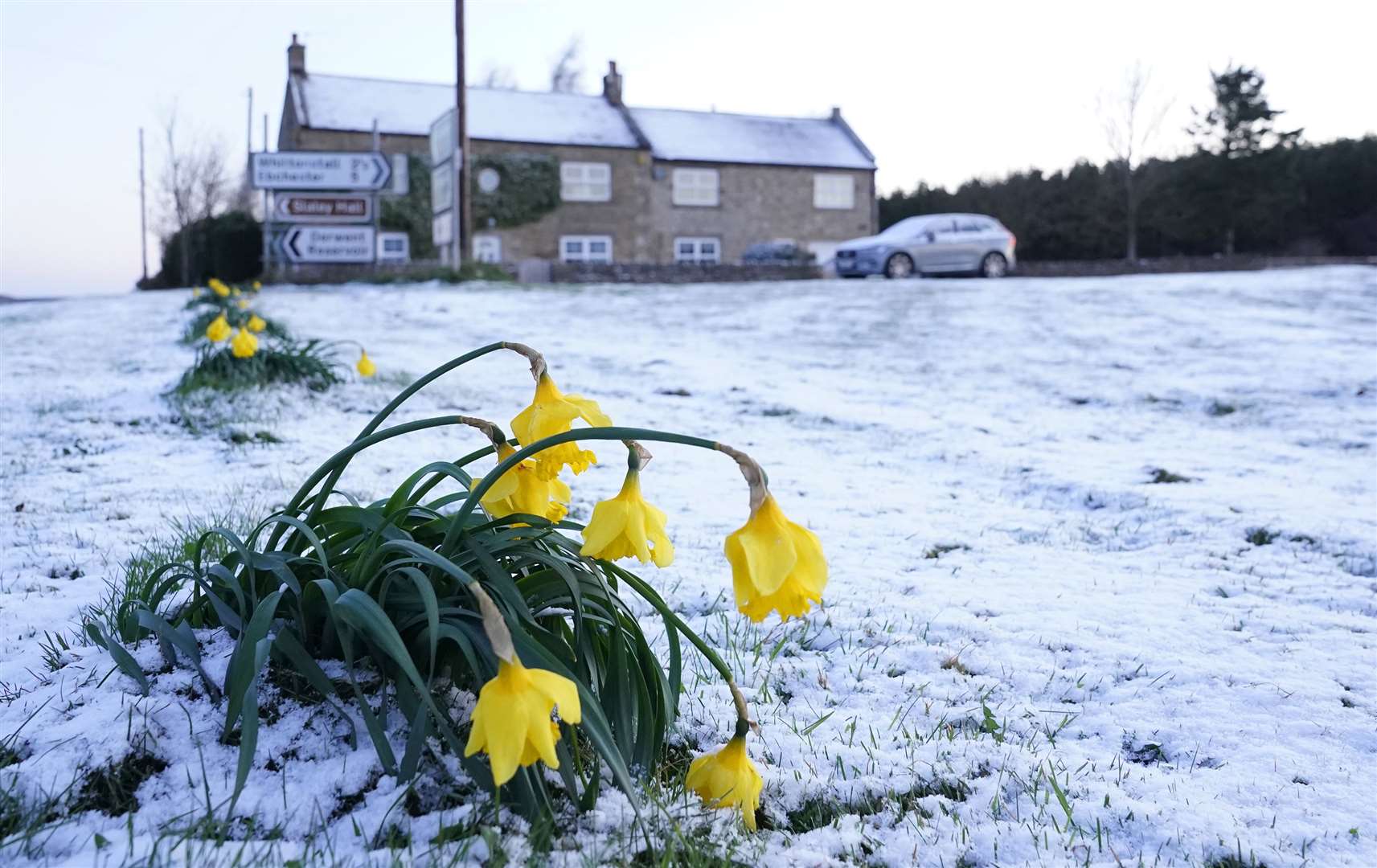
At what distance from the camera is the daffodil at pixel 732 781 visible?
5.27 ft

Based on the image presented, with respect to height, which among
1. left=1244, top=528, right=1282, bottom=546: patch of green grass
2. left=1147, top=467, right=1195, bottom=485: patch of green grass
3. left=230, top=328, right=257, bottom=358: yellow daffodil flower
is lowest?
left=1244, top=528, right=1282, bottom=546: patch of green grass

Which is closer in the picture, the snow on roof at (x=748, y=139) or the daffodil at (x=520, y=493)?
the daffodil at (x=520, y=493)

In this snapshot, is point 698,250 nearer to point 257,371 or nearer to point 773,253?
point 773,253

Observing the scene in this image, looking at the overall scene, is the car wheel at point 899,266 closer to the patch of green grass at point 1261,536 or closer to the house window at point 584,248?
the house window at point 584,248

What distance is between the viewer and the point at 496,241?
98.9ft

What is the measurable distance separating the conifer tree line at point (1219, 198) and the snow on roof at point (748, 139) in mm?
7472

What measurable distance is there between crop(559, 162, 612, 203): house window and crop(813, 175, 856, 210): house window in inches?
313

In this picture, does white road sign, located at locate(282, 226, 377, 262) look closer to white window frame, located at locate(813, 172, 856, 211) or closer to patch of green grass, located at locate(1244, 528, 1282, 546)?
patch of green grass, located at locate(1244, 528, 1282, 546)

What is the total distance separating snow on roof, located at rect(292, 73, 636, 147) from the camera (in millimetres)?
27750

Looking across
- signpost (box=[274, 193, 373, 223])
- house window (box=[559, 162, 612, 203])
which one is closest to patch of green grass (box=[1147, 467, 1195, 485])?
signpost (box=[274, 193, 373, 223])

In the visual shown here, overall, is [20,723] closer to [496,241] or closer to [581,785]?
[581,785]

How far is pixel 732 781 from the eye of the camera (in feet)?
5.27

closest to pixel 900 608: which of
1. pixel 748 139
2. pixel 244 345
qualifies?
pixel 244 345

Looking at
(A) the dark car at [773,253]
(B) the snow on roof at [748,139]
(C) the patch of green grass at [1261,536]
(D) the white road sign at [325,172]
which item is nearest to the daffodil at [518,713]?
(C) the patch of green grass at [1261,536]
